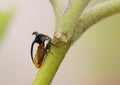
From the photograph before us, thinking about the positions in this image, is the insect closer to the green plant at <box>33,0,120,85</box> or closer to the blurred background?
the green plant at <box>33,0,120,85</box>

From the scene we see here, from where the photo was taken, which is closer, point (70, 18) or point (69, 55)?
point (70, 18)

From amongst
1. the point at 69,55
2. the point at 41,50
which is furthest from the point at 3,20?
the point at 69,55

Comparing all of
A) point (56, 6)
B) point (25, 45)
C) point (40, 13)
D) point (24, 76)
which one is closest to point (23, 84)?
point (24, 76)

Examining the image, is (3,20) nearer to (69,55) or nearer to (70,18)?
(70,18)

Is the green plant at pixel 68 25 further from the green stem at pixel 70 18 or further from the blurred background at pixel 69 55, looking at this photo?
the blurred background at pixel 69 55

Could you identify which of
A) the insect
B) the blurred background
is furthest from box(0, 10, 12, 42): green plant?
the blurred background

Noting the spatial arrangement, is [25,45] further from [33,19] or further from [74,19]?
[74,19]

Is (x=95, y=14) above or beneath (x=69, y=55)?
above
